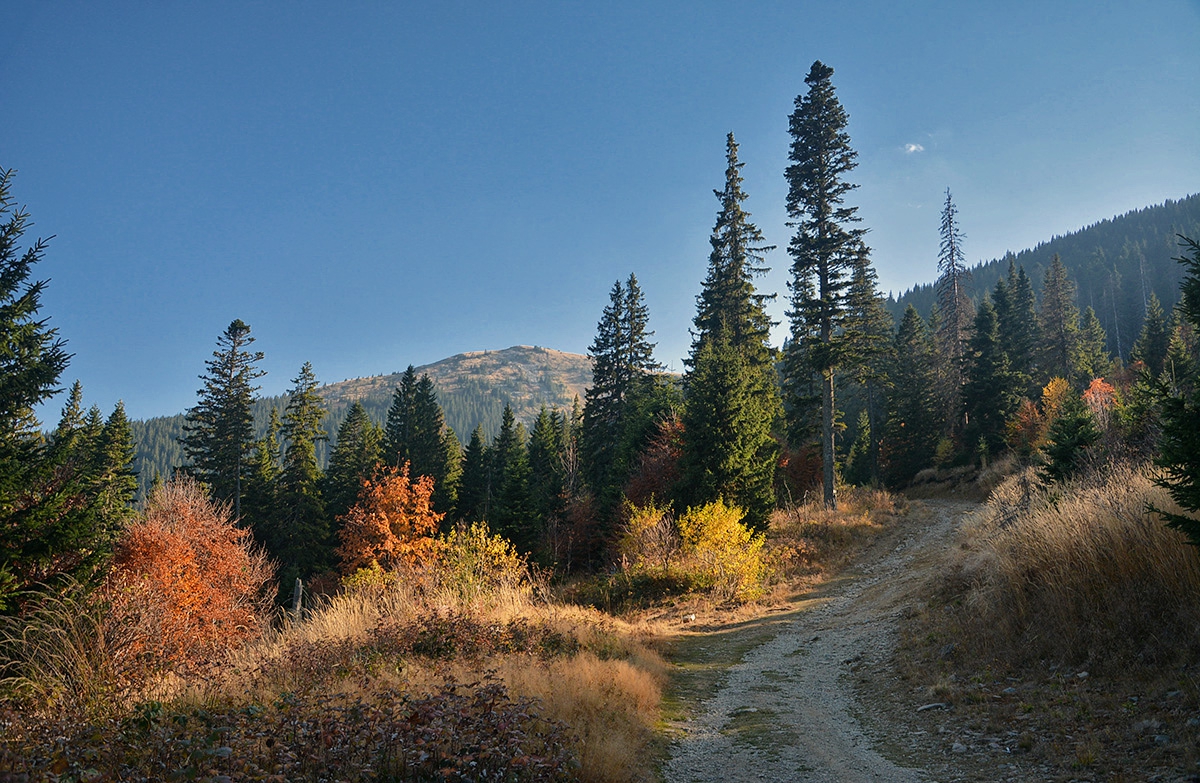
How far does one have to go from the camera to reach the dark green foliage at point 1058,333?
50344 millimetres

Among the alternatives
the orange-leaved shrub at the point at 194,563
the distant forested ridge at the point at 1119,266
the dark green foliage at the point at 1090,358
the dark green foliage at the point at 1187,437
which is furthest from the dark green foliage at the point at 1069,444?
the distant forested ridge at the point at 1119,266

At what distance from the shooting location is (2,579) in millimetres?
7621

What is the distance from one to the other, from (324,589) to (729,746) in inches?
1471

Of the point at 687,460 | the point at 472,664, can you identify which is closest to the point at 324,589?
the point at 687,460

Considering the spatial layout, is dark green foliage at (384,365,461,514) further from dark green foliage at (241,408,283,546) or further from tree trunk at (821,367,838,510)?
tree trunk at (821,367,838,510)

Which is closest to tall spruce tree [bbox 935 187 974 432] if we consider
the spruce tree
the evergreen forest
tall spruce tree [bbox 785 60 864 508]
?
the evergreen forest

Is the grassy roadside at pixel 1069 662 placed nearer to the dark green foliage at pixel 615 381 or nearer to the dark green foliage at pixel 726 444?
the dark green foliage at pixel 726 444

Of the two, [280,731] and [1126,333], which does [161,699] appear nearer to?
[280,731]

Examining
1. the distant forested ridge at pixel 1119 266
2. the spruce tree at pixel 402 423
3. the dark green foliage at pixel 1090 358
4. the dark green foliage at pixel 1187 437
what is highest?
the distant forested ridge at pixel 1119 266

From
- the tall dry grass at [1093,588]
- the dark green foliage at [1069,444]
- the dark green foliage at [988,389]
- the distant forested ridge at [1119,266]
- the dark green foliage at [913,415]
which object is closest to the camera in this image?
the tall dry grass at [1093,588]

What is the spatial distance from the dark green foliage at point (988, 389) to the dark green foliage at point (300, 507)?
47.7 meters

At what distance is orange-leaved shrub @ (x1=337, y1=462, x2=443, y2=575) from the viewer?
30531mm

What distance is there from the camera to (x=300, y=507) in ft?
141

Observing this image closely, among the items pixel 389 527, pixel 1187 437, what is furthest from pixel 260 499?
pixel 1187 437
